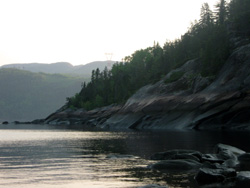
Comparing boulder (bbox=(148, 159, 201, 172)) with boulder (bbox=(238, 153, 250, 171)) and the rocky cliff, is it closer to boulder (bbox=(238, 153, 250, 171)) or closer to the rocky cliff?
boulder (bbox=(238, 153, 250, 171))

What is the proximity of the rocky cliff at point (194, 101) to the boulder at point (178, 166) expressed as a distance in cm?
4570

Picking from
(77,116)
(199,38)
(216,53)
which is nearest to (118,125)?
(216,53)

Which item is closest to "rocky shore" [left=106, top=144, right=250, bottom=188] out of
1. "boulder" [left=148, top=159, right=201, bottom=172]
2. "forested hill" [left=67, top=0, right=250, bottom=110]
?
"boulder" [left=148, top=159, right=201, bottom=172]

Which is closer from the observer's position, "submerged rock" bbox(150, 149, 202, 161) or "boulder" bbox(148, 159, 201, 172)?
"boulder" bbox(148, 159, 201, 172)

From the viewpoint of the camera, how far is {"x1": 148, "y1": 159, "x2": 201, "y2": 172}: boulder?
24.1 meters

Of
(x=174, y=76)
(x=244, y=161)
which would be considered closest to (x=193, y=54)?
(x=174, y=76)

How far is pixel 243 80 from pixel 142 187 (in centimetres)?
5912

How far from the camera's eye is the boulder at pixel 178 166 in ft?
79.0

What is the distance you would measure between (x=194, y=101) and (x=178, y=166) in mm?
55693

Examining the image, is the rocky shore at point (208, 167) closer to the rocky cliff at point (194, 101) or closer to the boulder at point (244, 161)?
the boulder at point (244, 161)

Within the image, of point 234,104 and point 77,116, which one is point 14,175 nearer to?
point 234,104

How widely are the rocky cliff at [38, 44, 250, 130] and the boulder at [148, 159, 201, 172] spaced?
4570 centimetres

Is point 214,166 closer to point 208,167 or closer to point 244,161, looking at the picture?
point 208,167

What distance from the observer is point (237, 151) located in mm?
30359
